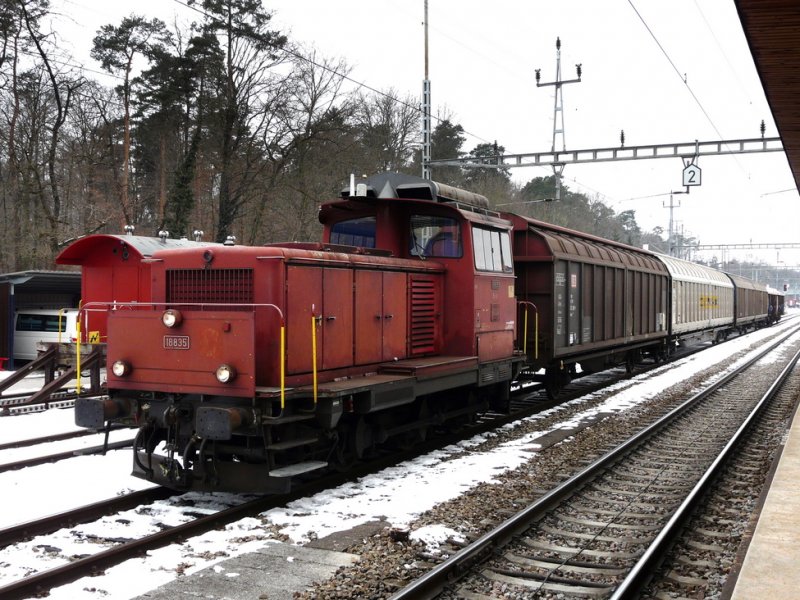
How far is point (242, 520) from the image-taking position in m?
6.48

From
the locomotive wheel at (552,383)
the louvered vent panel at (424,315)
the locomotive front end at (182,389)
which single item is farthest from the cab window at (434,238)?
the locomotive wheel at (552,383)

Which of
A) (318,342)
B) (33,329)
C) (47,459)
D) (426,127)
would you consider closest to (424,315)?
(318,342)

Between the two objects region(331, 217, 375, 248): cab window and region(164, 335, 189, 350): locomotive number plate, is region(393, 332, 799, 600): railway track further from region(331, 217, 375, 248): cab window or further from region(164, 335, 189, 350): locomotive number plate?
region(331, 217, 375, 248): cab window

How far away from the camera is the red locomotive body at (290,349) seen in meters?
6.75

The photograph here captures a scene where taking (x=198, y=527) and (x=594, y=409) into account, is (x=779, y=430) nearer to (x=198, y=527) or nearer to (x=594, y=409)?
(x=594, y=409)

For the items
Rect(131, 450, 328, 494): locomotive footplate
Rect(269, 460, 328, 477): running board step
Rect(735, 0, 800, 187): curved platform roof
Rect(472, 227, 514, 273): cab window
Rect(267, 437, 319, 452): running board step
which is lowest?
Rect(131, 450, 328, 494): locomotive footplate

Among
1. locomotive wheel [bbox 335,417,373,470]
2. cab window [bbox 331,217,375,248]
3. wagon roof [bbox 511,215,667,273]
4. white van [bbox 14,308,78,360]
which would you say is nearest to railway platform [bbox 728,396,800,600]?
locomotive wheel [bbox 335,417,373,470]

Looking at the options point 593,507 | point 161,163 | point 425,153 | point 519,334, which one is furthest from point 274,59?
point 593,507

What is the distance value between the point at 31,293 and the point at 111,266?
215 inches

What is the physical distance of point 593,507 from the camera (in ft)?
23.6

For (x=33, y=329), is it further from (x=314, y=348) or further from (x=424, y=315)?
(x=314, y=348)

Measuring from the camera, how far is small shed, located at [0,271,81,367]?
59.7 ft

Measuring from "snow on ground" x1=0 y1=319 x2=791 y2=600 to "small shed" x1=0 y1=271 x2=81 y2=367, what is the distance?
8.61 metres

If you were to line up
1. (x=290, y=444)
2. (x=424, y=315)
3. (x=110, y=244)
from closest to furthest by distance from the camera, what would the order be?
(x=290, y=444)
(x=424, y=315)
(x=110, y=244)
